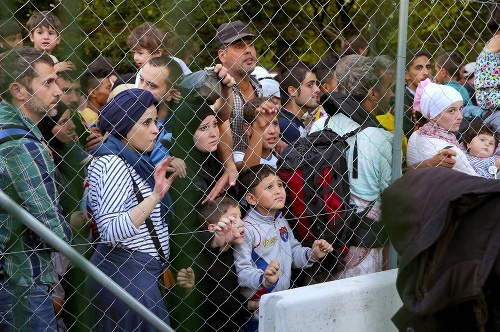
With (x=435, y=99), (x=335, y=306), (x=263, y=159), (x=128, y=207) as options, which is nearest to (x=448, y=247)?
(x=335, y=306)

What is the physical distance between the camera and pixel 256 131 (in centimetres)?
437

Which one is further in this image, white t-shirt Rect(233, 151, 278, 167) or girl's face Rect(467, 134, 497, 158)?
girl's face Rect(467, 134, 497, 158)

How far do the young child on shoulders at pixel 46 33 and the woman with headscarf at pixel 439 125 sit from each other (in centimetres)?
231

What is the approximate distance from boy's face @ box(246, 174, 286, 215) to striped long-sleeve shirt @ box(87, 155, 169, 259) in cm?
71

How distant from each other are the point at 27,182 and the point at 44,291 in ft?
1.69

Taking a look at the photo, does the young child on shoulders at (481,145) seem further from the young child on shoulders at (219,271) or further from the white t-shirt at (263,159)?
the young child on shoulders at (219,271)

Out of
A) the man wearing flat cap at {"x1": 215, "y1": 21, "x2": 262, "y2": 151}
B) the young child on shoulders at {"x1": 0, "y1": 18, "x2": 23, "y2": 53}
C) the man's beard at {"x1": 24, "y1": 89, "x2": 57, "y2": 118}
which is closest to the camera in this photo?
the young child on shoulders at {"x1": 0, "y1": 18, "x2": 23, "y2": 53}

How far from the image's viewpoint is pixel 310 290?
347cm

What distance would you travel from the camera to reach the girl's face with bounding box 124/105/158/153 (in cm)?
376

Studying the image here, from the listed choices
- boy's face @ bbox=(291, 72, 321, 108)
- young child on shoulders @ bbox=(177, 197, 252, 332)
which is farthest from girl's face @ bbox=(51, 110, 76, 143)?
boy's face @ bbox=(291, 72, 321, 108)

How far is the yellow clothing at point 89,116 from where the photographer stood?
4.07 m

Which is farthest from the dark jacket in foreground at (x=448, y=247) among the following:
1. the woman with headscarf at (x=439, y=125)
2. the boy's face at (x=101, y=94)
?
the woman with headscarf at (x=439, y=125)

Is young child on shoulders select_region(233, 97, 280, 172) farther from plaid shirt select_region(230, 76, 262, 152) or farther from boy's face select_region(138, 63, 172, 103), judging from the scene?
boy's face select_region(138, 63, 172, 103)

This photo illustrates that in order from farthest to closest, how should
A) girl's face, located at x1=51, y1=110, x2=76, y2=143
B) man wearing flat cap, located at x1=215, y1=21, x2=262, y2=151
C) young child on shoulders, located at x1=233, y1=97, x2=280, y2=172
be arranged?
man wearing flat cap, located at x1=215, y1=21, x2=262, y2=151 → young child on shoulders, located at x1=233, y1=97, x2=280, y2=172 → girl's face, located at x1=51, y1=110, x2=76, y2=143
